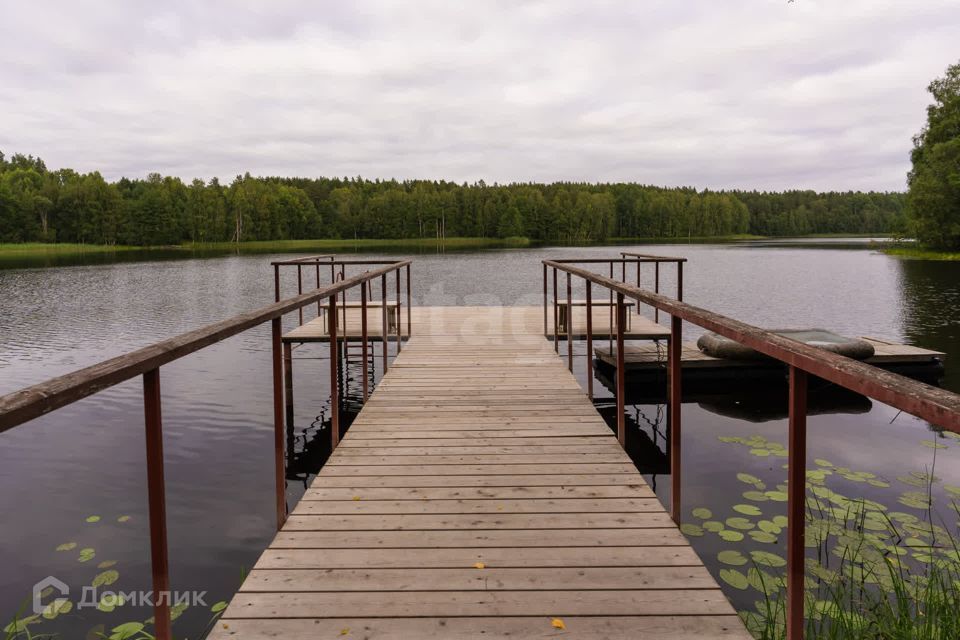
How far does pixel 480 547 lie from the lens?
2424 mm

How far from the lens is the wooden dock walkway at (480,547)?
1926 mm

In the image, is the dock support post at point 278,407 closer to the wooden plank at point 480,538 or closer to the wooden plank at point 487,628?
the wooden plank at point 480,538

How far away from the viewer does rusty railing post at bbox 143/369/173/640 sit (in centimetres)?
167

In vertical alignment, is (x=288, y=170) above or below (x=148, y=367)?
above

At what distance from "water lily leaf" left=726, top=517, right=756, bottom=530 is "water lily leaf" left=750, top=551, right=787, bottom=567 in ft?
1.43

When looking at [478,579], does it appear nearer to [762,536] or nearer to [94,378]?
[94,378]

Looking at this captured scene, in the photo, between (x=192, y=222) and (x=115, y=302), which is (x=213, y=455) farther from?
(x=192, y=222)

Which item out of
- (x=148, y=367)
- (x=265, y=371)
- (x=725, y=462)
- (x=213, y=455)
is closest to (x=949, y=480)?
(x=725, y=462)

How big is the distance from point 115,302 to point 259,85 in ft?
78.2

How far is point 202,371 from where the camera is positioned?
33.4 feet

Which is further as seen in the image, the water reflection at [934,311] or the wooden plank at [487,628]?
the water reflection at [934,311]

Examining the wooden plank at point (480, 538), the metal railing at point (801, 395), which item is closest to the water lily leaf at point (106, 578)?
the wooden plank at point (480, 538)

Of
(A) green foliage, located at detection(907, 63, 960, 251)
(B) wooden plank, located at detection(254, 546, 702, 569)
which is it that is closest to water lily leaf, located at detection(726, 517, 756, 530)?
(B) wooden plank, located at detection(254, 546, 702, 569)

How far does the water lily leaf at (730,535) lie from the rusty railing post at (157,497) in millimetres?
3580
